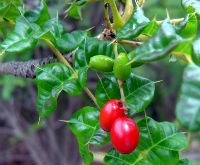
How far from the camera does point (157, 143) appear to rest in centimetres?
98

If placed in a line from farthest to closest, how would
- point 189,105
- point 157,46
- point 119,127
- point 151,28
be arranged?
1. point 151,28
2. point 119,127
3. point 157,46
4. point 189,105

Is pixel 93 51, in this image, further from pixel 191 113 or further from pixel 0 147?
pixel 0 147

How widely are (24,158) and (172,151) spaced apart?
374cm

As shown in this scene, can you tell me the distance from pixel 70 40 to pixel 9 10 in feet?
0.68

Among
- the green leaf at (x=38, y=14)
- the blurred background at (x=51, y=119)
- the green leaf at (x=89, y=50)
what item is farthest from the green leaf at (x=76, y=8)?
the blurred background at (x=51, y=119)

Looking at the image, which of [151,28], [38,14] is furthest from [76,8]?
[151,28]

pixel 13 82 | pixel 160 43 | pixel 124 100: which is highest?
pixel 160 43

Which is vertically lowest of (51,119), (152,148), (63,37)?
(51,119)

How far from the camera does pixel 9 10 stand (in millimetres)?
1177

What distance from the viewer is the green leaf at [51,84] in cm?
102

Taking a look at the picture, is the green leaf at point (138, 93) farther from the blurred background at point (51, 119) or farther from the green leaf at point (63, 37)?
the blurred background at point (51, 119)

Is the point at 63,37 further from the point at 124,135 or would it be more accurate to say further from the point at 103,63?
the point at 124,135

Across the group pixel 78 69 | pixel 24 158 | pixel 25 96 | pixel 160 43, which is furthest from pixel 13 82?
pixel 160 43

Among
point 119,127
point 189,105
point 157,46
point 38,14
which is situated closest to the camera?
point 189,105
